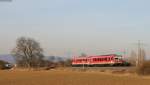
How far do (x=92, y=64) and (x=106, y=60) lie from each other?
6341mm

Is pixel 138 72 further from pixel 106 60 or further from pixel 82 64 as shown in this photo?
pixel 82 64

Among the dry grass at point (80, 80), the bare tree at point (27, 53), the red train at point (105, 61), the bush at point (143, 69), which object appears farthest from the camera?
the bare tree at point (27, 53)

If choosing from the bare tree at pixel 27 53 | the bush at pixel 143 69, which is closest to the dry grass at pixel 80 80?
the bush at pixel 143 69

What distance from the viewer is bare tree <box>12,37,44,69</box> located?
10938cm

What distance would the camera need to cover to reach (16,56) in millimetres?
110625

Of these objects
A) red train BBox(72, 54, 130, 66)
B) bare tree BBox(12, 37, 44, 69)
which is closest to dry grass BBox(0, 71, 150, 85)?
red train BBox(72, 54, 130, 66)

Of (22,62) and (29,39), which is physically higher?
(29,39)

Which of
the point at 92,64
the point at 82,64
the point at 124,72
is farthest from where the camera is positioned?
the point at 82,64

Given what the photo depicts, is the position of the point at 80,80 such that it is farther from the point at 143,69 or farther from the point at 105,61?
the point at 105,61

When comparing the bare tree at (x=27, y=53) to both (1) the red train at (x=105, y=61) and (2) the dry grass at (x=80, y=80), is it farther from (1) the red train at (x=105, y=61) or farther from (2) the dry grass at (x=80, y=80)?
(2) the dry grass at (x=80, y=80)

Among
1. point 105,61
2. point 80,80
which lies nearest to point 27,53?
point 105,61

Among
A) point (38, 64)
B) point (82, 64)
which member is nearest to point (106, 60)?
point (82, 64)

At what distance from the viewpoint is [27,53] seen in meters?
110

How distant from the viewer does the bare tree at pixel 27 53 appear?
10938cm
